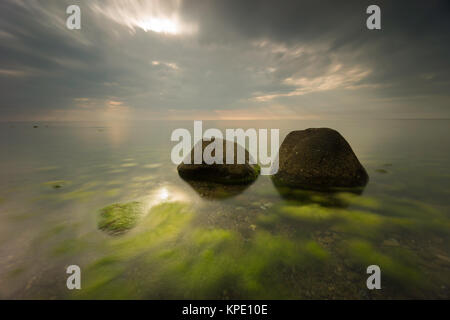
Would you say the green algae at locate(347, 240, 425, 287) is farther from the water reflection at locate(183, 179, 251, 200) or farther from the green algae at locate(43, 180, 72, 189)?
the green algae at locate(43, 180, 72, 189)

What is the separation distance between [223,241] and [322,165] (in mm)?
5519

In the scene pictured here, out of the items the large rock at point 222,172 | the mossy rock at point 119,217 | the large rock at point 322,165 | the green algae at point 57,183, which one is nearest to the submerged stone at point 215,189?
the large rock at point 222,172

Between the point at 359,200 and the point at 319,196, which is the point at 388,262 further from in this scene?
the point at 359,200

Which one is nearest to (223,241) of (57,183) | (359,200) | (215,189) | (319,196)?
(215,189)

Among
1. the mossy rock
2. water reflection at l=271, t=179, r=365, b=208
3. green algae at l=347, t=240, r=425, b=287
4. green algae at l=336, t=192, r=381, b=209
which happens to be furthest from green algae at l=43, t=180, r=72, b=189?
green algae at l=336, t=192, r=381, b=209

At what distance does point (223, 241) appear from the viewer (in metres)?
4.20

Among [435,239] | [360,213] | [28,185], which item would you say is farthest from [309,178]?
[28,185]

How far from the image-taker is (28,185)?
26.0 feet

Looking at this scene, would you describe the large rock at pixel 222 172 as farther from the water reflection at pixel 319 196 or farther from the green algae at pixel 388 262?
the green algae at pixel 388 262

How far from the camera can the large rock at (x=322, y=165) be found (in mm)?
7277

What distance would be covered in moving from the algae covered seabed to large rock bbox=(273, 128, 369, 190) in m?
0.74

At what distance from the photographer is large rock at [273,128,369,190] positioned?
23.9 ft

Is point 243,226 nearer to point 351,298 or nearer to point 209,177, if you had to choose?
point 351,298

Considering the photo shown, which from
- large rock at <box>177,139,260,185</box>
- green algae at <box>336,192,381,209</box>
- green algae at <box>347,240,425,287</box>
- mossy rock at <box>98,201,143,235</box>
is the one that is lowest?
green algae at <box>347,240,425,287</box>
